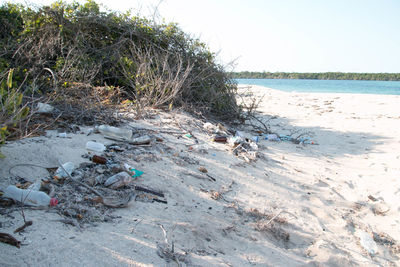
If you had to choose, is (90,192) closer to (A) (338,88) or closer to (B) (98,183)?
(B) (98,183)

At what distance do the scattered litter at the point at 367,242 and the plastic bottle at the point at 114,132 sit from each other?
2.42 meters

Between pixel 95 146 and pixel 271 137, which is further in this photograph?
pixel 271 137

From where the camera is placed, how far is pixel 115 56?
18.0 ft

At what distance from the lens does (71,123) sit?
3428 mm

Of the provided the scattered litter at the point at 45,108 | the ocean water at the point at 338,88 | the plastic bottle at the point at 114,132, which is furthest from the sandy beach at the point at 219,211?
the ocean water at the point at 338,88

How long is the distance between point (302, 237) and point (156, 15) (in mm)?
4902

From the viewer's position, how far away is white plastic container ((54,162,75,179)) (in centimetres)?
224

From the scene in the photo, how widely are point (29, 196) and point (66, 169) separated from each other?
478mm

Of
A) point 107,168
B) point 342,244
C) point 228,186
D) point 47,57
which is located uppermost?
point 47,57

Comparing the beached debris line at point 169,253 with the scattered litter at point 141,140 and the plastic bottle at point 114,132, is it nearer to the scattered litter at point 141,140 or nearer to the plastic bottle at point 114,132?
the scattered litter at point 141,140

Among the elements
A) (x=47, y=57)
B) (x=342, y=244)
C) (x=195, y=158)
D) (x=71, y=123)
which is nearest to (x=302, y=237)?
(x=342, y=244)

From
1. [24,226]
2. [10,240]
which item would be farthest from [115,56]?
[10,240]

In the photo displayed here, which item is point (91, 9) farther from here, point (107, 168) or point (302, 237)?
point (302, 237)

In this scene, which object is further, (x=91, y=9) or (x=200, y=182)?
(x=91, y=9)
